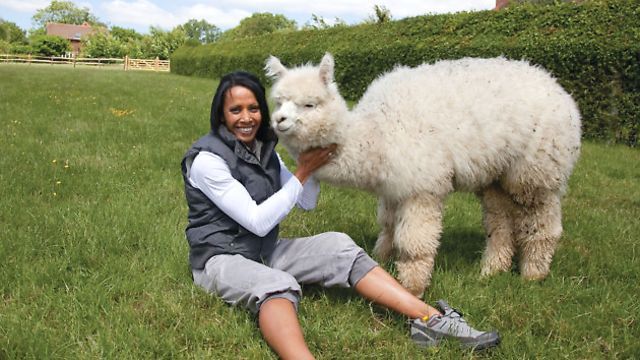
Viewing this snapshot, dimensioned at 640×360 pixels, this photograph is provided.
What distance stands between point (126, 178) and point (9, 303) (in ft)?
8.01

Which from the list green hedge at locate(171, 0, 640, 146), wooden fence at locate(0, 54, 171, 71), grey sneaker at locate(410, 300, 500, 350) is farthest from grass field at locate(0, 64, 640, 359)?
wooden fence at locate(0, 54, 171, 71)

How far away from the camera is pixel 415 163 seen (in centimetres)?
305

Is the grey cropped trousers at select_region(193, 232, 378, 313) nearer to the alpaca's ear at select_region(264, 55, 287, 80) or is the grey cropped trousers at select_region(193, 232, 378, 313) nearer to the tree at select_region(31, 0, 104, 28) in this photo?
the alpaca's ear at select_region(264, 55, 287, 80)

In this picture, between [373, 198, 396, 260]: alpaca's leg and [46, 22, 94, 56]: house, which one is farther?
[46, 22, 94, 56]: house

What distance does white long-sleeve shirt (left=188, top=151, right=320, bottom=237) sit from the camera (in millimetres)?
2775

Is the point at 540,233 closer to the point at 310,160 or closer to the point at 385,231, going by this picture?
the point at 385,231

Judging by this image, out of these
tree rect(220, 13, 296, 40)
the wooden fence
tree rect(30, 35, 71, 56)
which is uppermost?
tree rect(220, 13, 296, 40)

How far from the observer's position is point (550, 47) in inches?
344

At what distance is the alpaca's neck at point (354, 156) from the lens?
312 cm

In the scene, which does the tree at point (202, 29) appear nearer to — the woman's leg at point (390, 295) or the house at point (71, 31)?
the house at point (71, 31)

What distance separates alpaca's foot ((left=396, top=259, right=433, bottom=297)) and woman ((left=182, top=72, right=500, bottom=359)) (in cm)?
34

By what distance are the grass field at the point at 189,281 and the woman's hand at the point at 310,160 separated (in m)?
0.68

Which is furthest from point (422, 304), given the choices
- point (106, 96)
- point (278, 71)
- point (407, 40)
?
point (106, 96)

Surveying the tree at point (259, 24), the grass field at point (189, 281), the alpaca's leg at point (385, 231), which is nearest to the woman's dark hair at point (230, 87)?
the grass field at point (189, 281)
